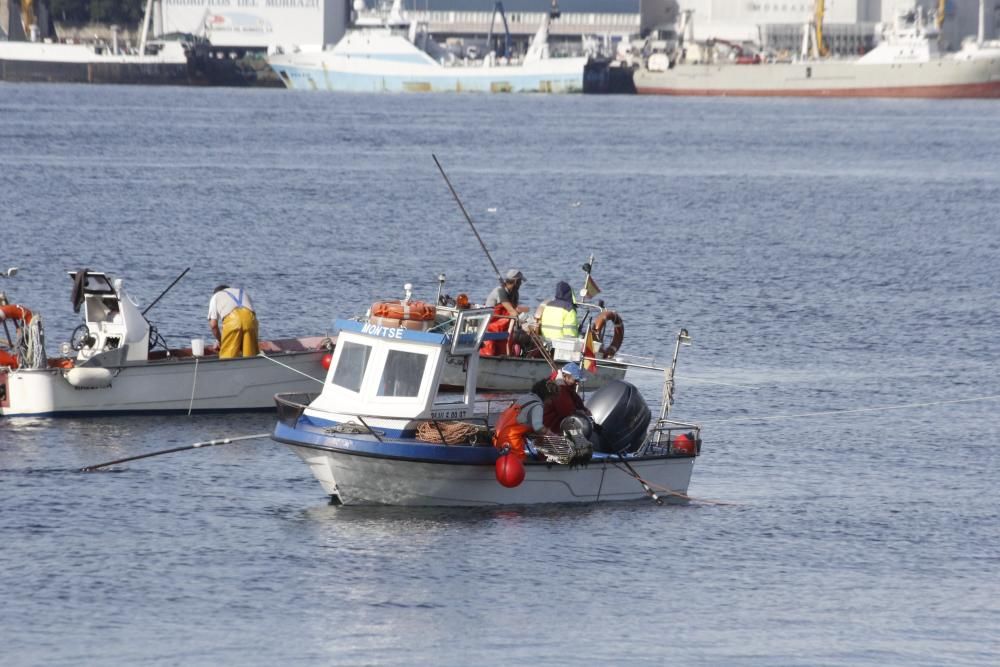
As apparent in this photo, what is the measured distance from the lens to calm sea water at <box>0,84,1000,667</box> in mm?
20875

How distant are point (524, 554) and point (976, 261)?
133 feet

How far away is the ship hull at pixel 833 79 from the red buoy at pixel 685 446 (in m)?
165

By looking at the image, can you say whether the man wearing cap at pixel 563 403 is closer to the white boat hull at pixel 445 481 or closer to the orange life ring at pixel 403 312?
the white boat hull at pixel 445 481

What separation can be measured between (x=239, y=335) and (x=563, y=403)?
8.98 metres

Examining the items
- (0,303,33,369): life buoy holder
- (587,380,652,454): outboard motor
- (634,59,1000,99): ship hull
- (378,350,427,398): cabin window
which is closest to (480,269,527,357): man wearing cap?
(587,380,652,454): outboard motor

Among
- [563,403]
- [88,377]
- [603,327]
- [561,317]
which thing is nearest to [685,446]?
[563,403]

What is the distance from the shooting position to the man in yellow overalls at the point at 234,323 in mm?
32438

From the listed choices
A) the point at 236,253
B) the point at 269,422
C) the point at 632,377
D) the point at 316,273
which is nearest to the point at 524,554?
the point at 269,422

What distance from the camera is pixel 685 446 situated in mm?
26875

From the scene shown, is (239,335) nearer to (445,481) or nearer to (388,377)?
(388,377)

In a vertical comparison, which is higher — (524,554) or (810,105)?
(810,105)

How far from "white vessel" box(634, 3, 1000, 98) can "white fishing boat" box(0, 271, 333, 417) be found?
520ft

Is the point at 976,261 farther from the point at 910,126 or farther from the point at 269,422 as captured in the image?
the point at 910,126

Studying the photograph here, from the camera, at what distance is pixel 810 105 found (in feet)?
606
